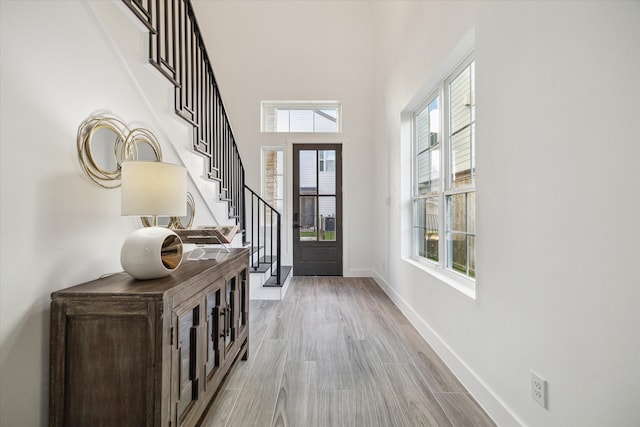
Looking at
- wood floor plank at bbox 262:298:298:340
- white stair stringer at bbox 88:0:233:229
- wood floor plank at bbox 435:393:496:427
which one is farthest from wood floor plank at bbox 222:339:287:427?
white stair stringer at bbox 88:0:233:229

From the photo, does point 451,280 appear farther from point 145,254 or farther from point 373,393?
point 145,254

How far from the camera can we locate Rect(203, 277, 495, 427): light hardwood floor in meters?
1.56

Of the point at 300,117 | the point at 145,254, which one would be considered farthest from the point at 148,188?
the point at 300,117

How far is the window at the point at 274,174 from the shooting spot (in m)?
5.01

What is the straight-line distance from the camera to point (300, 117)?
505cm

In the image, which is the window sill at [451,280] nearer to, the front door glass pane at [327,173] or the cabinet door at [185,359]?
the cabinet door at [185,359]

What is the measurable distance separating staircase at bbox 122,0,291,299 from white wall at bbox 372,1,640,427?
187 centimetres

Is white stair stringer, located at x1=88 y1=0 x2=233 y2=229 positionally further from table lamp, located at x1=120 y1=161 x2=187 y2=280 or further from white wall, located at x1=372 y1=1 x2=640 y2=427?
white wall, located at x1=372 y1=1 x2=640 y2=427

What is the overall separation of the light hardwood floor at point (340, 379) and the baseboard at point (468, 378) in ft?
0.14

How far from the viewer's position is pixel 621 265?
91 cm

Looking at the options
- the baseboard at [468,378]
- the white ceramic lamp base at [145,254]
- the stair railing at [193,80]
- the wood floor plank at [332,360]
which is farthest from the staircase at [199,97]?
the baseboard at [468,378]

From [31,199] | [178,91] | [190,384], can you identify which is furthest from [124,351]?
[178,91]

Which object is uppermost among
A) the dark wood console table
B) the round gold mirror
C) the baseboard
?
the round gold mirror

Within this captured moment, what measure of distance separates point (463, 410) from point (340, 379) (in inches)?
28.1
